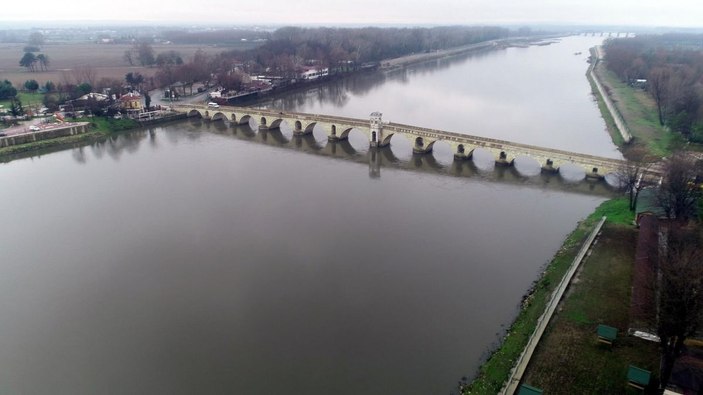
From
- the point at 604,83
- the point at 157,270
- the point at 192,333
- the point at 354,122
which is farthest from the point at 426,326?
the point at 604,83

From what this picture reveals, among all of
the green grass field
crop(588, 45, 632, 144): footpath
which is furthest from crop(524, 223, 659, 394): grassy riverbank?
crop(588, 45, 632, 144): footpath

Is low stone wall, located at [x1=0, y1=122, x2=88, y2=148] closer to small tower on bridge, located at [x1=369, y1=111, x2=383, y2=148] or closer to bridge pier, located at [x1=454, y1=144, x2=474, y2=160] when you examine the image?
small tower on bridge, located at [x1=369, y1=111, x2=383, y2=148]

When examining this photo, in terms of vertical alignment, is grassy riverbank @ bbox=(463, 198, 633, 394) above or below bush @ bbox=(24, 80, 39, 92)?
below

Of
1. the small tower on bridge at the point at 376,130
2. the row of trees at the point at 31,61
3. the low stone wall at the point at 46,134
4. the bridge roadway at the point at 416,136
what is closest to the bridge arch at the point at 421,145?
the bridge roadway at the point at 416,136

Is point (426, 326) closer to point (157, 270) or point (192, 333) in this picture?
point (192, 333)

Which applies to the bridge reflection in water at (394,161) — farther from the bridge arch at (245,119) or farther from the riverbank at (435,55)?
the riverbank at (435,55)

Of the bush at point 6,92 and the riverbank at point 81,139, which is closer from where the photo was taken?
the riverbank at point 81,139
